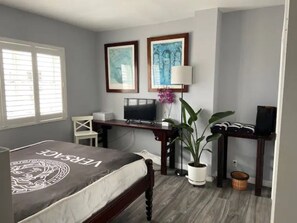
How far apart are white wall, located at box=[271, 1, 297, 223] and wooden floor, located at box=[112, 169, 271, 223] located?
1.51m

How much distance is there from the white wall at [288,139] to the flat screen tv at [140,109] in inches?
113

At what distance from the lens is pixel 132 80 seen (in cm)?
417

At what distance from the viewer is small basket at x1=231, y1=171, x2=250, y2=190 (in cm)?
304

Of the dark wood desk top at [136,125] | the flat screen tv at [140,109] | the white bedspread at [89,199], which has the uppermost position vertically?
the flat screen tv at [140,109]

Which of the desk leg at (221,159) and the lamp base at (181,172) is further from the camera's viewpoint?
the lamp base at (181,172)

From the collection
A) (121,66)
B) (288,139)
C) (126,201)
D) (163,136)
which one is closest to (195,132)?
(163,136)

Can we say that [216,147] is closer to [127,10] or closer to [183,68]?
[183,68]

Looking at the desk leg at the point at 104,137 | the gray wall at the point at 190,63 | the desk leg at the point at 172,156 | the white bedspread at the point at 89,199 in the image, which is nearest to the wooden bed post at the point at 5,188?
the white bedspread at the point at 89,199

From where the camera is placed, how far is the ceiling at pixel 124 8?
287 cm

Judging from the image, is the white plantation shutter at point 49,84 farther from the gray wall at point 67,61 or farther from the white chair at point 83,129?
the white chair at point 83,129

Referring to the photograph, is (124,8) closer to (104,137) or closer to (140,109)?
(140,109)

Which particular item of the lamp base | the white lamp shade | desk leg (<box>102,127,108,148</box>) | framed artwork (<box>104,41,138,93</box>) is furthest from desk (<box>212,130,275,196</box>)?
desk leg (<box>102,127,108,148</box>)

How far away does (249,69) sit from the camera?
126 inches

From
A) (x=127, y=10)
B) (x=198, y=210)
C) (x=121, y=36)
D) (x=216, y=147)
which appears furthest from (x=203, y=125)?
(x=121, y=36)
